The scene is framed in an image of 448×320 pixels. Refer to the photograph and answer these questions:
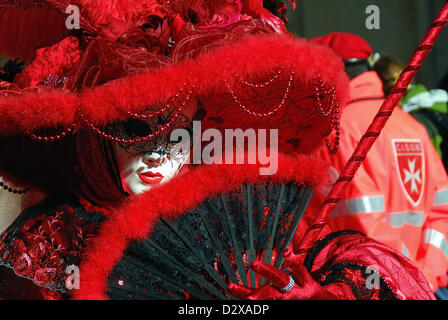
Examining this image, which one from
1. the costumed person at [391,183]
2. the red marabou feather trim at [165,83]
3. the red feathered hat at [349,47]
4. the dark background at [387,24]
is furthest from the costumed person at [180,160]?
the dark background at [387,24]

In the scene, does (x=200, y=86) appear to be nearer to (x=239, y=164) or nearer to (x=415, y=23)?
(x=239, y=164)

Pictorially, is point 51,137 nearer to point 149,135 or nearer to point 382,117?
point 149,135

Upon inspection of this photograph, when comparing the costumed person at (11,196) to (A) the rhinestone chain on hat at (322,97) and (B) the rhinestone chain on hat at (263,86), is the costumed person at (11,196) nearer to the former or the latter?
(B) the rhinestone chain on hat at (263,86)

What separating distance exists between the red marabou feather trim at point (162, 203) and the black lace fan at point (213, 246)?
19 millimetres

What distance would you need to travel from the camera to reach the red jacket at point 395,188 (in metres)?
2.15

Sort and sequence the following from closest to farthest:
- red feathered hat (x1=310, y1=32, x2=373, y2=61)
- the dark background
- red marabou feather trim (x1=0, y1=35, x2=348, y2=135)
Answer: red marabou feather trim (x1=0, y1=35, x2=348, y2=135) < red feathered hat (x1=310, y1=32, x2=373, y2=61) < the dark background

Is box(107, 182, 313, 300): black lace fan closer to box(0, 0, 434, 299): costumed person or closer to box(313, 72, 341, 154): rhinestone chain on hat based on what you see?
box(0, 0, 434, 299): costumed person

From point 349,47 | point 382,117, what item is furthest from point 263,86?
point 349,47

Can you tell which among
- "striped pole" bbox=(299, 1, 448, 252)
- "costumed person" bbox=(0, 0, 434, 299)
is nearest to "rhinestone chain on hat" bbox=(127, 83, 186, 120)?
"costumed person" bbox=(0, 0, 434, 299)

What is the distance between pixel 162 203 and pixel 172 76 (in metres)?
0.31

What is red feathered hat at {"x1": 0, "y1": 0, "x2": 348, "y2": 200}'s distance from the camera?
1.22 meters

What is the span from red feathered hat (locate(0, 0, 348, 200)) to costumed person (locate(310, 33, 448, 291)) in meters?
0.71

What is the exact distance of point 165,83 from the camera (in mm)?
1210

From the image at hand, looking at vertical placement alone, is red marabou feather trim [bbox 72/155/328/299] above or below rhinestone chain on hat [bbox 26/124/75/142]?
below
